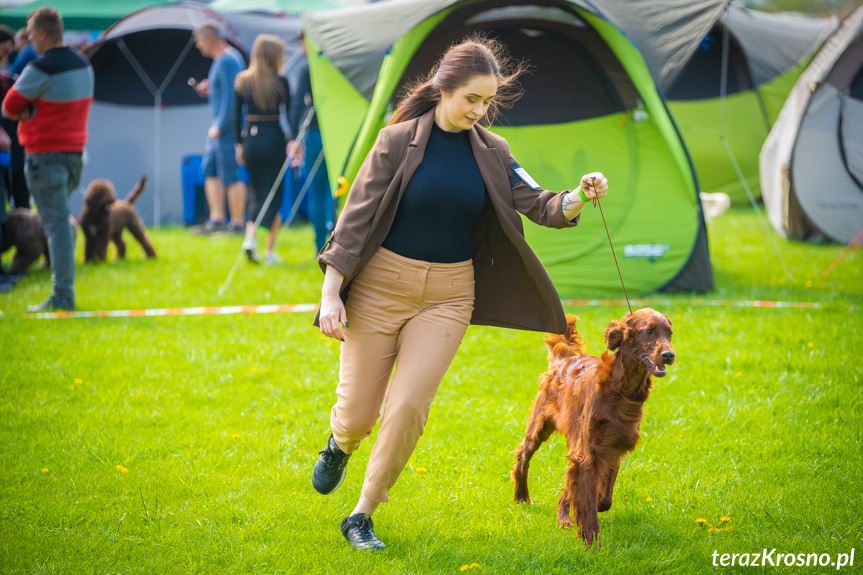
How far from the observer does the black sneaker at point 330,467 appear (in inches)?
130

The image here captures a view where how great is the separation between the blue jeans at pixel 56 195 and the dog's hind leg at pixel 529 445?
4.77 m

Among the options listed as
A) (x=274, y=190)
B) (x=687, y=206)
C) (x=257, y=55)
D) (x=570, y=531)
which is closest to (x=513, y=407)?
(x=570, y=531)

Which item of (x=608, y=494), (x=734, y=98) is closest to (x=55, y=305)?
(x=608, y=494)

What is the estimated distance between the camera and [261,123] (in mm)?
8969

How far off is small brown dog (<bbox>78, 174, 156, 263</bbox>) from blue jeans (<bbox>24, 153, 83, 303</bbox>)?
7.70ft

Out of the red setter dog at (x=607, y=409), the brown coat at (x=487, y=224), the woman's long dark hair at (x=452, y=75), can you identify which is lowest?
the red setter dog at (x=607, y=409)

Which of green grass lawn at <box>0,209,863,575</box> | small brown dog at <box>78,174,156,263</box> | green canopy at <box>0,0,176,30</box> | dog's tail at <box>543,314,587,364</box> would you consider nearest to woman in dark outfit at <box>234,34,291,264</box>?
small brown dog at <box>78,174,156,263</box>

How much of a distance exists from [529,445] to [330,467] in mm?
911

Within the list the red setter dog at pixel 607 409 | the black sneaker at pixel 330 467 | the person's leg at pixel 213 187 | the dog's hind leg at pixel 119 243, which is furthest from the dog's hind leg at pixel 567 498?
the person's leg at pixel 213 187

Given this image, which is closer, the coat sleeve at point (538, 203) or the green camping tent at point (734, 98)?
the coat sleeve at point (538, 203)

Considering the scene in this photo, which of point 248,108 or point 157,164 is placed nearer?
point 248,108

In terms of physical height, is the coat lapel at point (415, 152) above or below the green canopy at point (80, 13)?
above

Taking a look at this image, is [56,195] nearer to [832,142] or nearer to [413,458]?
[413,458]

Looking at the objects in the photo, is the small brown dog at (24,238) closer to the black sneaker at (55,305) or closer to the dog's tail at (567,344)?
the black sneaker at (55,305)
